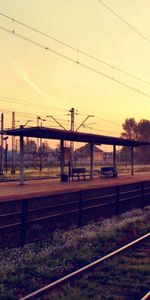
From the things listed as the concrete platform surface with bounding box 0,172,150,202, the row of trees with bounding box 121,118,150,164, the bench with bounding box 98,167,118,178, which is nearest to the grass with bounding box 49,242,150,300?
the concrete platform surface with bounding box 0,172,150,202

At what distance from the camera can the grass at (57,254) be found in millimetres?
6891

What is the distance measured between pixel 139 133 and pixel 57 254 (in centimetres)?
9183

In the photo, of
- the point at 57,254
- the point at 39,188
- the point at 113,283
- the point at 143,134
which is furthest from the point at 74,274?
the point at 143,134

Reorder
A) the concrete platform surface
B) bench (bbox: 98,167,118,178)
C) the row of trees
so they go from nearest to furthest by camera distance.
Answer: the concrete platform surface
bench (bbox: 98,167,118,178)
the row of trees

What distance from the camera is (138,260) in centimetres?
834

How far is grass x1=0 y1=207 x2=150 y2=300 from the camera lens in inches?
271

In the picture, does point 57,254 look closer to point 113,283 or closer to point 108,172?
point 113,283

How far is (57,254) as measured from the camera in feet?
29.2

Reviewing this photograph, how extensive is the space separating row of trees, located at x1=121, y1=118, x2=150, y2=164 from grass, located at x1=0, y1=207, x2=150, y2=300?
82827mm

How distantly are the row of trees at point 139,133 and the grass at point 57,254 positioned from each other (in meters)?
82.8

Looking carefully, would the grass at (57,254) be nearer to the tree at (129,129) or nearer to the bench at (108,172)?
the bench at (108,172)

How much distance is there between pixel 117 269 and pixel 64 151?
52.3ft

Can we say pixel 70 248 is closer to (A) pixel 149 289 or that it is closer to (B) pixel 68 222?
(A) pixel 149 289

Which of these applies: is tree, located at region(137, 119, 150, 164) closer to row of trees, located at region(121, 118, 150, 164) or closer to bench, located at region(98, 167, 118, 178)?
row of trees, located at region(121, 118, 150, 164)
